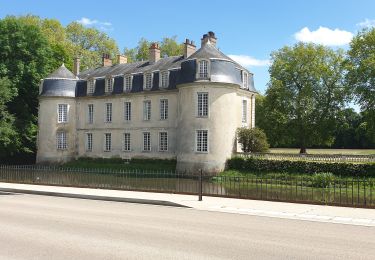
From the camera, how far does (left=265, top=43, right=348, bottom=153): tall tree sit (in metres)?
44.9

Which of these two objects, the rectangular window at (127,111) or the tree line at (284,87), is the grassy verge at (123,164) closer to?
the rectangular window at (127,111)

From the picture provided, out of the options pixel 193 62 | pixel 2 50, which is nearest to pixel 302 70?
pixel 193 62

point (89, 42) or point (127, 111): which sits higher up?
point (89, 42)

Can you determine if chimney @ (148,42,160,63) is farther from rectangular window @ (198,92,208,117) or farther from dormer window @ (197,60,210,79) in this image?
rectangular window @ (198,92,208,117)

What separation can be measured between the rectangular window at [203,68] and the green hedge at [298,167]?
6.65 m

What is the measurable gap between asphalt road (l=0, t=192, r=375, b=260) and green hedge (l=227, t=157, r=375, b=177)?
1794 cm

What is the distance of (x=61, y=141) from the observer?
41750mm

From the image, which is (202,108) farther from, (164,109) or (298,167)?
(298,167)

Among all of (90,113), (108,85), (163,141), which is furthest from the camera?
(90,113)

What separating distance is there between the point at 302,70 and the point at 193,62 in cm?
1721

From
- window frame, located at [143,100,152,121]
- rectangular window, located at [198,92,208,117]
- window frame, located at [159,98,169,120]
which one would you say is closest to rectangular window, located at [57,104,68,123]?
window frame, located at [143,100,152,121]

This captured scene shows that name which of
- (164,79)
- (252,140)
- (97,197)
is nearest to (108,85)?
(164,79)

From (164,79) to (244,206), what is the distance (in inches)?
979

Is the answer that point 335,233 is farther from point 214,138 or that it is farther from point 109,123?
point 109,123
